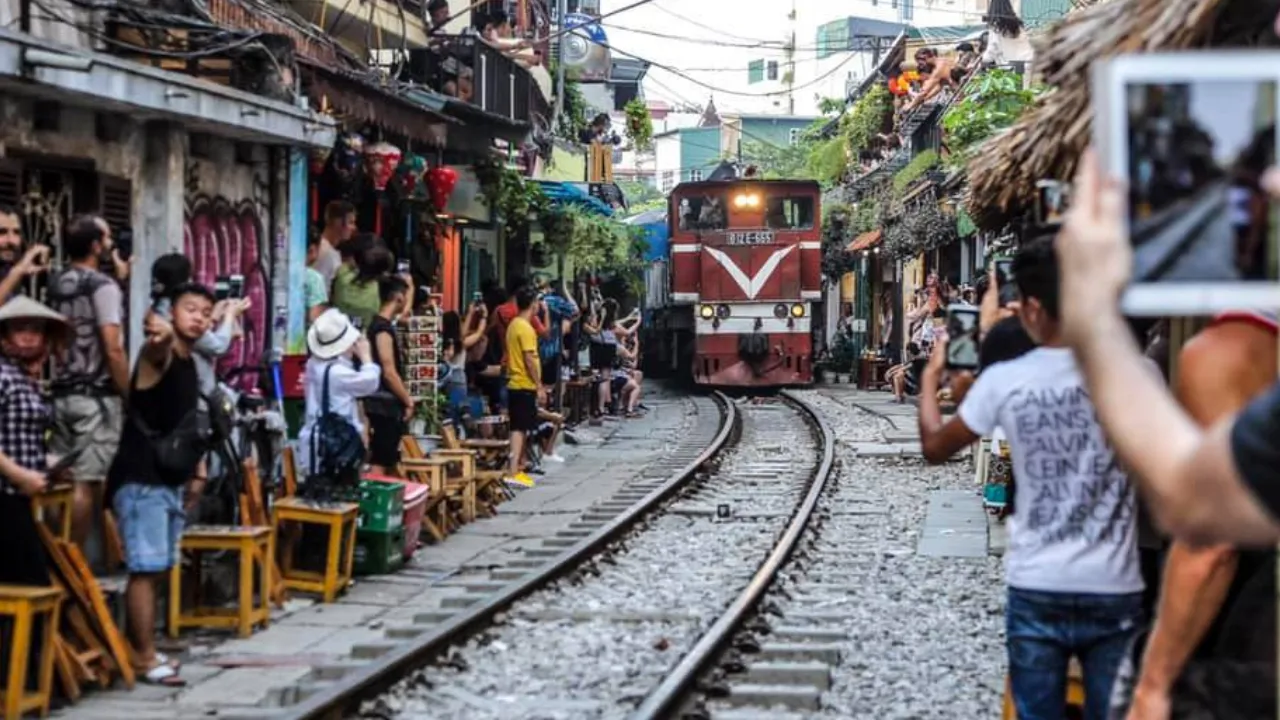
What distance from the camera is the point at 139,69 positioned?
392 inches

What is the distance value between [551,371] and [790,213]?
37.2 ft

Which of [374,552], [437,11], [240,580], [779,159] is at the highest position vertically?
[779,159]

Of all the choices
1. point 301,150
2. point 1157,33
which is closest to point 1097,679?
point 1157,33

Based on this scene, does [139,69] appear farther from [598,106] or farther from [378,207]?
[598,106]

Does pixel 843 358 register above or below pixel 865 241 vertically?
below

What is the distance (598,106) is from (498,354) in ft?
90.9

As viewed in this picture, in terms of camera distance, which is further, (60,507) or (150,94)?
(150,94)

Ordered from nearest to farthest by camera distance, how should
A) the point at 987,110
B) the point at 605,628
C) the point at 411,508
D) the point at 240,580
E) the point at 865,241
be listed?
the point at 240,580 → the point at 605,628 → the point at 411,508 → the point at 987,110 → the point at 865,241

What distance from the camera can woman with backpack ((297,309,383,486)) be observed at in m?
10.7

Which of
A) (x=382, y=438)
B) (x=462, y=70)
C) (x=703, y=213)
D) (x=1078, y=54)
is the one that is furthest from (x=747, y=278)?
(x=1078, y=54)

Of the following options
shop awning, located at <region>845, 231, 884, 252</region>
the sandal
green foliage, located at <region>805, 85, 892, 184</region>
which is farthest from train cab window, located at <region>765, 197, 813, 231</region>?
the sandal

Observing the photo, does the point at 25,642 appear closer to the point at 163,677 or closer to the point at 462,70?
the point at 163,677

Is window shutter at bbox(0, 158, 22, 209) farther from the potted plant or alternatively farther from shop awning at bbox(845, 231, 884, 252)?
the potted plant

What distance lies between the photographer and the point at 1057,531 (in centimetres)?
468
